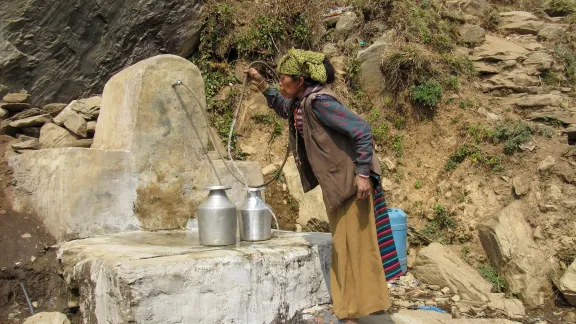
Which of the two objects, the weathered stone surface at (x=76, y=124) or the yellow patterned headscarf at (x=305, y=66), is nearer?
the yellow patterned headscarf at (x=305, y=66)

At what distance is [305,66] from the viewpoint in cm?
282

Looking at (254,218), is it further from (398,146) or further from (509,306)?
(398,146)

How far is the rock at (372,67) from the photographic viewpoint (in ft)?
24.5

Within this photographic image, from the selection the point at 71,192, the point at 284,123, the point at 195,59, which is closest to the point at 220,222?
the point at 71,192

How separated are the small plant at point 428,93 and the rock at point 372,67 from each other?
0.63 meters

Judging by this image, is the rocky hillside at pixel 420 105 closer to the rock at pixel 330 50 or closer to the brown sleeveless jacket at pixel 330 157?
the rock at pixel 330 50

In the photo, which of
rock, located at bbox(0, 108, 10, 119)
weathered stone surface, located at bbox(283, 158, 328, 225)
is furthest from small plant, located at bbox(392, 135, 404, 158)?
rock, located at bbox(0, 108, 10, 119)

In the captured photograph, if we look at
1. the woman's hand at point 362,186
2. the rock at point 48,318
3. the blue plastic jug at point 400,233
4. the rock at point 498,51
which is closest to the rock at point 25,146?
the rock at point 48,318

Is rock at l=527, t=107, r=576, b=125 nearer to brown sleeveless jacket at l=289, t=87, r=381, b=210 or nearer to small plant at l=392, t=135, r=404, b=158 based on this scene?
small plant at l=392, t=135, r=404, b=158

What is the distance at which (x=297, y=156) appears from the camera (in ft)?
9.96

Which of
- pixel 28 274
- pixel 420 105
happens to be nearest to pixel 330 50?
pixel 420 105

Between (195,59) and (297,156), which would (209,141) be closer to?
(297,156)

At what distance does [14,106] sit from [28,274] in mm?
2577

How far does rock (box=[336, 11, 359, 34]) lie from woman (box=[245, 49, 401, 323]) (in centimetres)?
561
